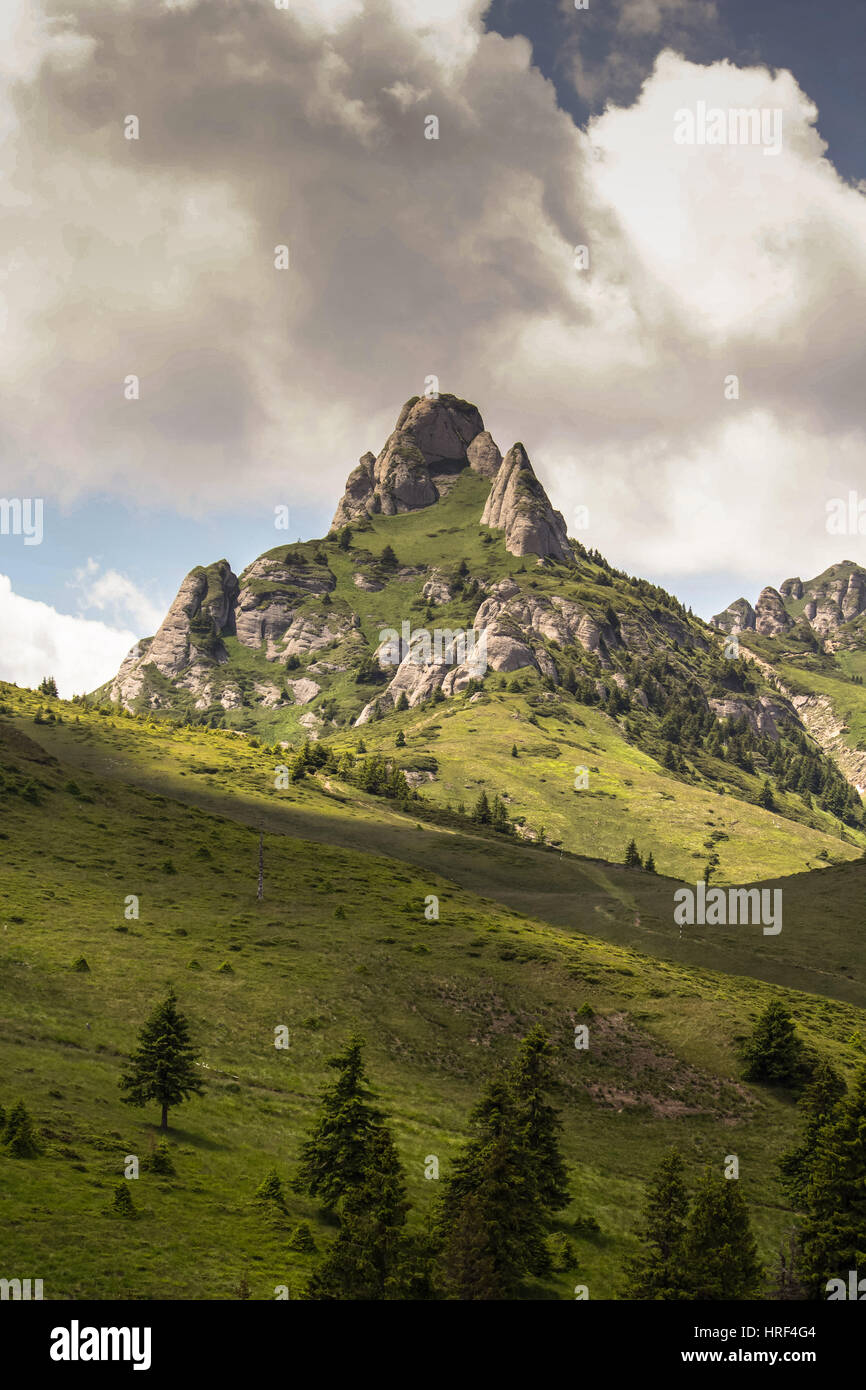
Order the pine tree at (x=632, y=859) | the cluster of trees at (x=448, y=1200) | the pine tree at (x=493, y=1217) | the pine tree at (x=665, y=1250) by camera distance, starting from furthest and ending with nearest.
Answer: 1. the pine tree at (x=632, y=859)
2. the pine tree at (x=493, y=1217)
3. the pine tree at (x=665, y=1250)
4. the cluster of trees at (x=448, y=1200)

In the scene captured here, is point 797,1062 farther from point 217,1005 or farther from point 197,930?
point 197,930

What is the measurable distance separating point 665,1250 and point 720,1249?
274 centimetres

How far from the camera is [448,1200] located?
41.1 meters

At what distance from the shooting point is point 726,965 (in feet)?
383

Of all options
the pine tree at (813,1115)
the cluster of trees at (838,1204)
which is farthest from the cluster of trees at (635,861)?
the cluster of trees at (838,1204)

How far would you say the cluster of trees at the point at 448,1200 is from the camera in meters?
31.4

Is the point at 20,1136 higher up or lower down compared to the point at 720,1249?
higher up

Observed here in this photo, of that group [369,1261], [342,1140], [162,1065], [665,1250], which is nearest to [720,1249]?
[665,1250]

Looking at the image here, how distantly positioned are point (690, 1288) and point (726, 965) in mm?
89721

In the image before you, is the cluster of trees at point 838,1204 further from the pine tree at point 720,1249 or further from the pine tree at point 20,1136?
the pine tree at point 20,1136

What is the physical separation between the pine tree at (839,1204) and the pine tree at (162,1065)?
107ft

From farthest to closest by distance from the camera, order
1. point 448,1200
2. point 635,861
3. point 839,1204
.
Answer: point 635,861 < point 448,1200 < point 839,1204

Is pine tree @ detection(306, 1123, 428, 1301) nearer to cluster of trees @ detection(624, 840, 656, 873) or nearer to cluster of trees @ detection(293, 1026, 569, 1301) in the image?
cluster of trees @ detection(293, 1026, 569, 1301)

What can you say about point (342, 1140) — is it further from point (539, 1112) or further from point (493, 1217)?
point (539, 1112)
